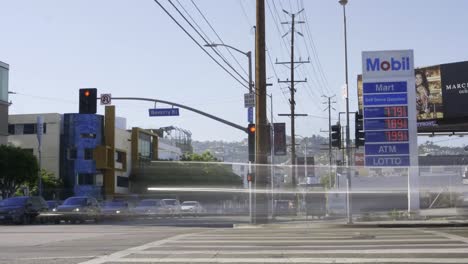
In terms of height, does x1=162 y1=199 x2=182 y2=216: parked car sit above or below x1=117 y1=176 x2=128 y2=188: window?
below

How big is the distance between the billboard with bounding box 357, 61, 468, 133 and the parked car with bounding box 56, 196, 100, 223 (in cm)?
2615

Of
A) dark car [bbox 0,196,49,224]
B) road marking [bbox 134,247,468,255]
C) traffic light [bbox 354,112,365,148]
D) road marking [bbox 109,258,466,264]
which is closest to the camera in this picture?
road marking [bbox 109,258,466,264]

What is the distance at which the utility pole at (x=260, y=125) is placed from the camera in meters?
31.5

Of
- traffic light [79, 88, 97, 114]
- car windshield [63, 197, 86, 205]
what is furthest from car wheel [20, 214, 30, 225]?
traffic light [79, 88, 97, 114]

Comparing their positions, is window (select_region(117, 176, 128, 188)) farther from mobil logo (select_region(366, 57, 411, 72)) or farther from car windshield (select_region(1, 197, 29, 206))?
mobil logo (select_region(366, 57, 411, 72))

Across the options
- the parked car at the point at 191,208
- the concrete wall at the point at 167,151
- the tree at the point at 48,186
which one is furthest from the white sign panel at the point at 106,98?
the concrete wall at the point at 167,151

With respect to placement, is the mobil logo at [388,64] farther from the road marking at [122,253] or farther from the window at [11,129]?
the window at [11,129]

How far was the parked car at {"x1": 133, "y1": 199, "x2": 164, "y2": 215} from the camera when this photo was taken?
44.7 meters

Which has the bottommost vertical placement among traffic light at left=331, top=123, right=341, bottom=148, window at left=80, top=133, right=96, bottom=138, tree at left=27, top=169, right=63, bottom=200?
tree at left=27, top=169, right=63, bottom=200

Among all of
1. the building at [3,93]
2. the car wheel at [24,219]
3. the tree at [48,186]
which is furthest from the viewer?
the tree at [48,186]

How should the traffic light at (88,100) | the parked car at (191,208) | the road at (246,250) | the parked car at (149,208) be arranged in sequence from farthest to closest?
the parked car at (191,208) → the parked car at (149,208) → the traffic light at (88,100) → the road at (246,250)

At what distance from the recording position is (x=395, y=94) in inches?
1249

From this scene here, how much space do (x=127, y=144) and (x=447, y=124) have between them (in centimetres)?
3932

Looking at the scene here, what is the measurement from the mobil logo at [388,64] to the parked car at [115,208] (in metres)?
20.2
